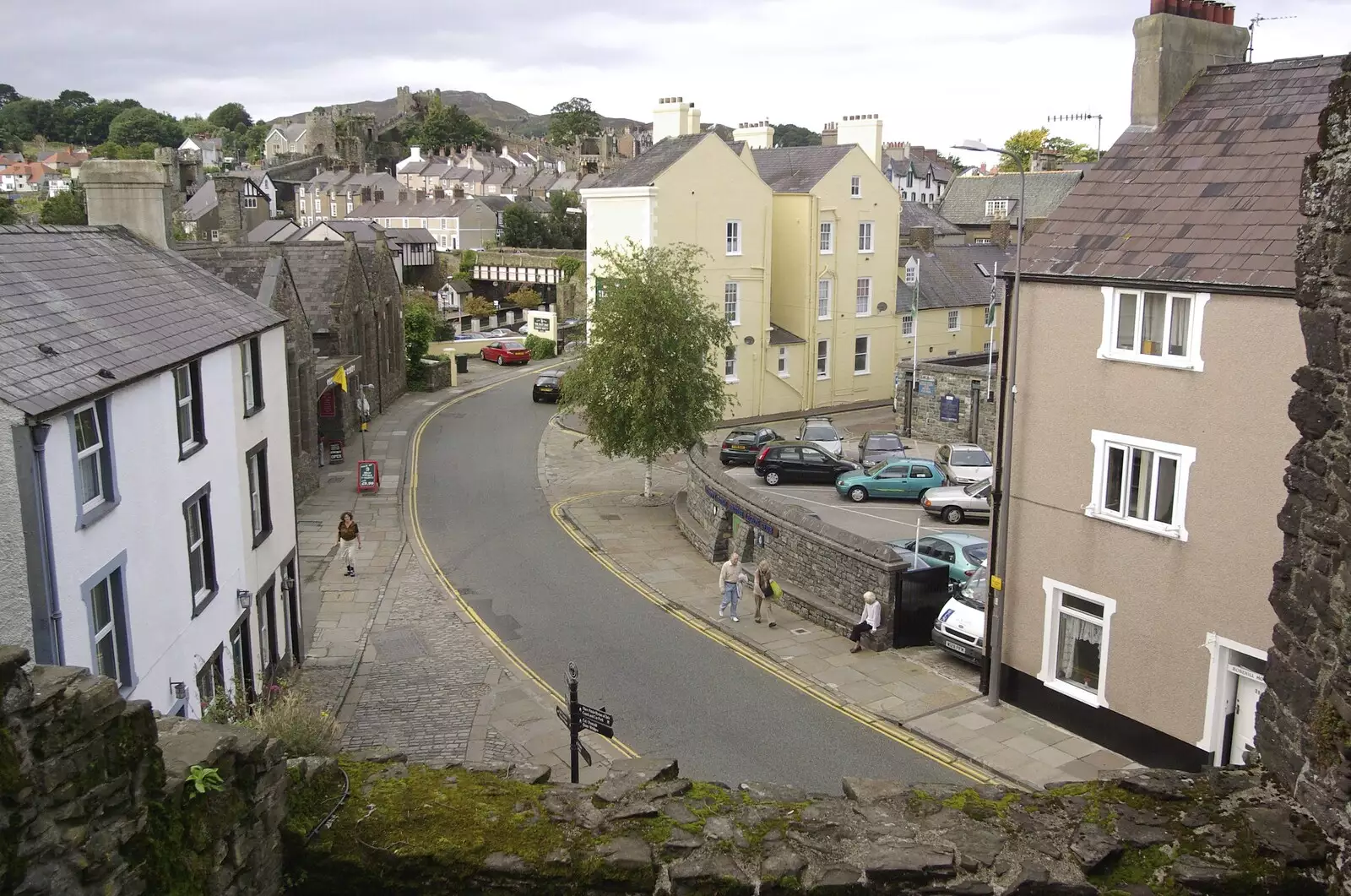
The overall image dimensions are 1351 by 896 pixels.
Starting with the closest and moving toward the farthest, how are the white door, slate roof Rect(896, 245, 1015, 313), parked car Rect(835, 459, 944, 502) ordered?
1. the white door
2. parked car Rect(835, 459, 944, 502)
3. slate roof Rect(896, 245, 1015, 313)

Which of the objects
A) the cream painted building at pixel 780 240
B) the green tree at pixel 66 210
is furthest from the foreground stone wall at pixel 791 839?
the green tree at pixel 66 210

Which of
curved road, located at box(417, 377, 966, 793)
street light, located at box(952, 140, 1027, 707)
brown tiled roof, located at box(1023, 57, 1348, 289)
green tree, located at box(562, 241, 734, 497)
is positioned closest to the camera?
brown tiled roof, located at box(1023, 57, 1348, 289)

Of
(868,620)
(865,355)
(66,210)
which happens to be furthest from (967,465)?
(66,210)

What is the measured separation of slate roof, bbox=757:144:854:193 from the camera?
43.9 m

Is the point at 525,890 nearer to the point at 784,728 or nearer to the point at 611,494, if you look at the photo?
the point at 784,728

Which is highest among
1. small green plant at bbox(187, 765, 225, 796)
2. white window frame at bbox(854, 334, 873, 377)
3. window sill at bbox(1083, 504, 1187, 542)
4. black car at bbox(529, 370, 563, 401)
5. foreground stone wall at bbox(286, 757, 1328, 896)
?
small green plant at bbox(187, 765, 225, 796)

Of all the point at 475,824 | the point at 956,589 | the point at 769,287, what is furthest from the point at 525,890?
the point at 769,287

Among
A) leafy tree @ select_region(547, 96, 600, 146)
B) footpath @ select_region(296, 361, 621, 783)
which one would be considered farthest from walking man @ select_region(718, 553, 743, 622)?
leafy tree @ select_region(547, 96, 600, 146)

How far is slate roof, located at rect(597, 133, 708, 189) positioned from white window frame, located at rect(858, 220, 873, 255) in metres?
9.01

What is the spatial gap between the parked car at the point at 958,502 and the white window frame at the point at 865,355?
61.9ft

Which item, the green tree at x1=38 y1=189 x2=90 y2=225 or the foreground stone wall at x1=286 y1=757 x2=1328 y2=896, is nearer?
the foreground stone wall at x1=286 y1=757 x2=1328 y2=896

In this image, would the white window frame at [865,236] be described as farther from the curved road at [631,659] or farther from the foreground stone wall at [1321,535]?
the foreground stone wall at [1321,535]

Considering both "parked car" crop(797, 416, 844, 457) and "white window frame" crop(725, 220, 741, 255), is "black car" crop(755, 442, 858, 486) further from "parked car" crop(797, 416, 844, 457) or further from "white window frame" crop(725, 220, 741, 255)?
"white window frame" crop(725, 220, 741, 255)

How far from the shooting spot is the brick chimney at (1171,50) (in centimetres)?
1627
